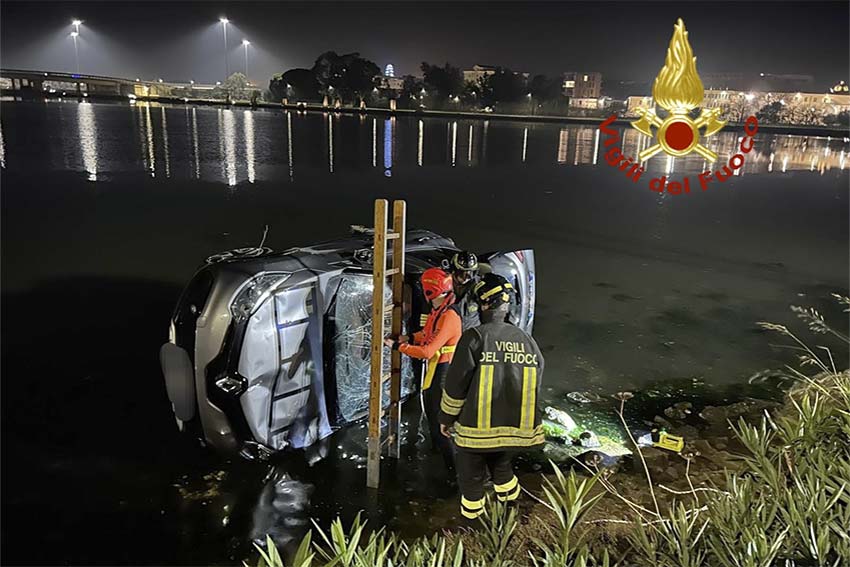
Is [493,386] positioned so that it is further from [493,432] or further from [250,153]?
[250,153]

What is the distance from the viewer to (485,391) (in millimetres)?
3336

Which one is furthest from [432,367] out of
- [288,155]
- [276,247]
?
[288,155]

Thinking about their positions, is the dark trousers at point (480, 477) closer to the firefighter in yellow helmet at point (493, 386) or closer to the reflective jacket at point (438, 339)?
the firefighter in yellow helmet at point (493, 386)

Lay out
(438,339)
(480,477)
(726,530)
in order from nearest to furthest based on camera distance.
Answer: (726,530) < (480,477) < (438,339)

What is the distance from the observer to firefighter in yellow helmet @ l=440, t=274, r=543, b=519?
131 inches

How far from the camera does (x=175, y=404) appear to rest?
13.1 ft

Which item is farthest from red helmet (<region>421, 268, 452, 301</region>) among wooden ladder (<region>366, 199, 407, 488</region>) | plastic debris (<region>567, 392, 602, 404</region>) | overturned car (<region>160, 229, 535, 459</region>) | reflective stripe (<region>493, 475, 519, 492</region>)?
plastic debris (<region>567, 392, 602, 404</region>)

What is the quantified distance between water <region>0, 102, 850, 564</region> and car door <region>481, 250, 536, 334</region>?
711 mm

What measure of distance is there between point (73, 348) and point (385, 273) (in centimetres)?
456

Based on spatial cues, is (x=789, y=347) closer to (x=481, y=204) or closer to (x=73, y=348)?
(x=73, y=348)

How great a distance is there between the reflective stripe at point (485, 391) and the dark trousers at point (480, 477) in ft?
0.97

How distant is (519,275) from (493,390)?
2655 mm

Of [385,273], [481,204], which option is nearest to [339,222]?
[481,204]

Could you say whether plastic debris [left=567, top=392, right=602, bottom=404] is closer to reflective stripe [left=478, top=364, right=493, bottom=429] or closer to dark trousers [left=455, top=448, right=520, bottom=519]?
dark trousers [left=455, top=448, right=520, bottom=519]
